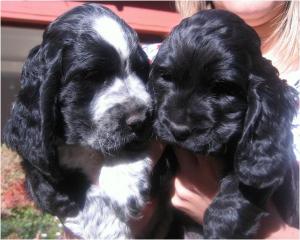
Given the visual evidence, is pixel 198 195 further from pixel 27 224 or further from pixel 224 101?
pixel 27 224

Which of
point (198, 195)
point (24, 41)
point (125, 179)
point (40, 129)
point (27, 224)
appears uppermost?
point (40, 129)

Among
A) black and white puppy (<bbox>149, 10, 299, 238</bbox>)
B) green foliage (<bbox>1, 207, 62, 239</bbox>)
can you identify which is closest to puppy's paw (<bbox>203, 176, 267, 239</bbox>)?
black and white puppy (<bbox>149, 10, 299, 238</bbox>)

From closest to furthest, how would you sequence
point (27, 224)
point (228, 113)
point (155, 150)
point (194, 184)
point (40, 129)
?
point (228, 113), point (40, 129), point (155, 150), point (194, 184), point (27, 224)

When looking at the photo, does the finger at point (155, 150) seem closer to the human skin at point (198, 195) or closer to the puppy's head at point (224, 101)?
the human skin at point (198, 195)

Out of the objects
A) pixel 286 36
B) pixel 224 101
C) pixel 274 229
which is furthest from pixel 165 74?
pixel 286 36

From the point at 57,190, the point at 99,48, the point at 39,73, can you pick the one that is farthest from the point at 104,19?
the point at 57,190

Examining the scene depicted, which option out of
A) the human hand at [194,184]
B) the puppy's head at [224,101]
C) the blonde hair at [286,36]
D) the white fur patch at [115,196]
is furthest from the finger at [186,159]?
the blonde hair at [286,36]

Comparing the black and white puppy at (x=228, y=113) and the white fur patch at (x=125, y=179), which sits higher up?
the black and white puppy at (x=228, y=113)

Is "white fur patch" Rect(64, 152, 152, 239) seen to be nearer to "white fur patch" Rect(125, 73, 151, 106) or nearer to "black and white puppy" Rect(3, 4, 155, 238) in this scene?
"black and white puppy" Rect(3, 4, 155, 238)
